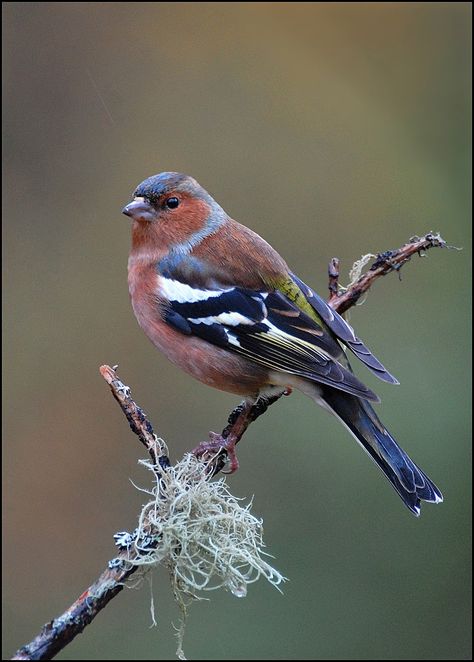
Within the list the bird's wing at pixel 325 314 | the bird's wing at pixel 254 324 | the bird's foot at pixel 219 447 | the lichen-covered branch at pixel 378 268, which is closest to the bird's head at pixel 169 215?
the bird's wing at pixel 254 324

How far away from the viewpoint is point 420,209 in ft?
22.6

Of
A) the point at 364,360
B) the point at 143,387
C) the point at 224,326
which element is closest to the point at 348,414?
the point at 364,360

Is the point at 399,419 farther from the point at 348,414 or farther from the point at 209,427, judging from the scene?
the point at 348,414

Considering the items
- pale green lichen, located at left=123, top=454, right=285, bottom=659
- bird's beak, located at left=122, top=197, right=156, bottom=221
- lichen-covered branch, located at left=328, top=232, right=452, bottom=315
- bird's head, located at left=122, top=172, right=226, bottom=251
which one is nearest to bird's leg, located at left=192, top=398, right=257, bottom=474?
pale green lichen, located at left=123, top=454, right=285, bottom=659

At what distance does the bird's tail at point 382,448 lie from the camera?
349 cm

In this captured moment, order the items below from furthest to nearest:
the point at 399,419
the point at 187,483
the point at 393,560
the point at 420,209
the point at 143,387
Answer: the point at 420,209
the point at 143,387
the point at 399,419
the point at 393,560
the point at 187,483

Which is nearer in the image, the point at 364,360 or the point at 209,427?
the point at 364,360

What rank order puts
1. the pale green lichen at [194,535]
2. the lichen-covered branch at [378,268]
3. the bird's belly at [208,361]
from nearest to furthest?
1. the pale green lichen at [194,535]
2. the lichen-covered branch at [378,268]
3. the bird's belly at [208,361]

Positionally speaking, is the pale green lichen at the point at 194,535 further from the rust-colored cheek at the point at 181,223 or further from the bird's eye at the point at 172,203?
the bird's eye at the point at 172,203

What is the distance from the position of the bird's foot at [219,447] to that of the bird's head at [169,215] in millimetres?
874

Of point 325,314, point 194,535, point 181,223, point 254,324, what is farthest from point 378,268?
point 194,535

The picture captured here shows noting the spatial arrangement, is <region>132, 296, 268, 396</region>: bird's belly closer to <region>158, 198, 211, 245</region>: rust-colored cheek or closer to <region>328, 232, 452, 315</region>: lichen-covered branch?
<region>158, 198, 211, 245</region>: rust-colored cheek

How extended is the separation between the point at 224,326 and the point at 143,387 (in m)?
2.55

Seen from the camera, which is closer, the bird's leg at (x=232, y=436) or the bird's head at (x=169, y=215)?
the bird's leg at (x=232, y=436)
